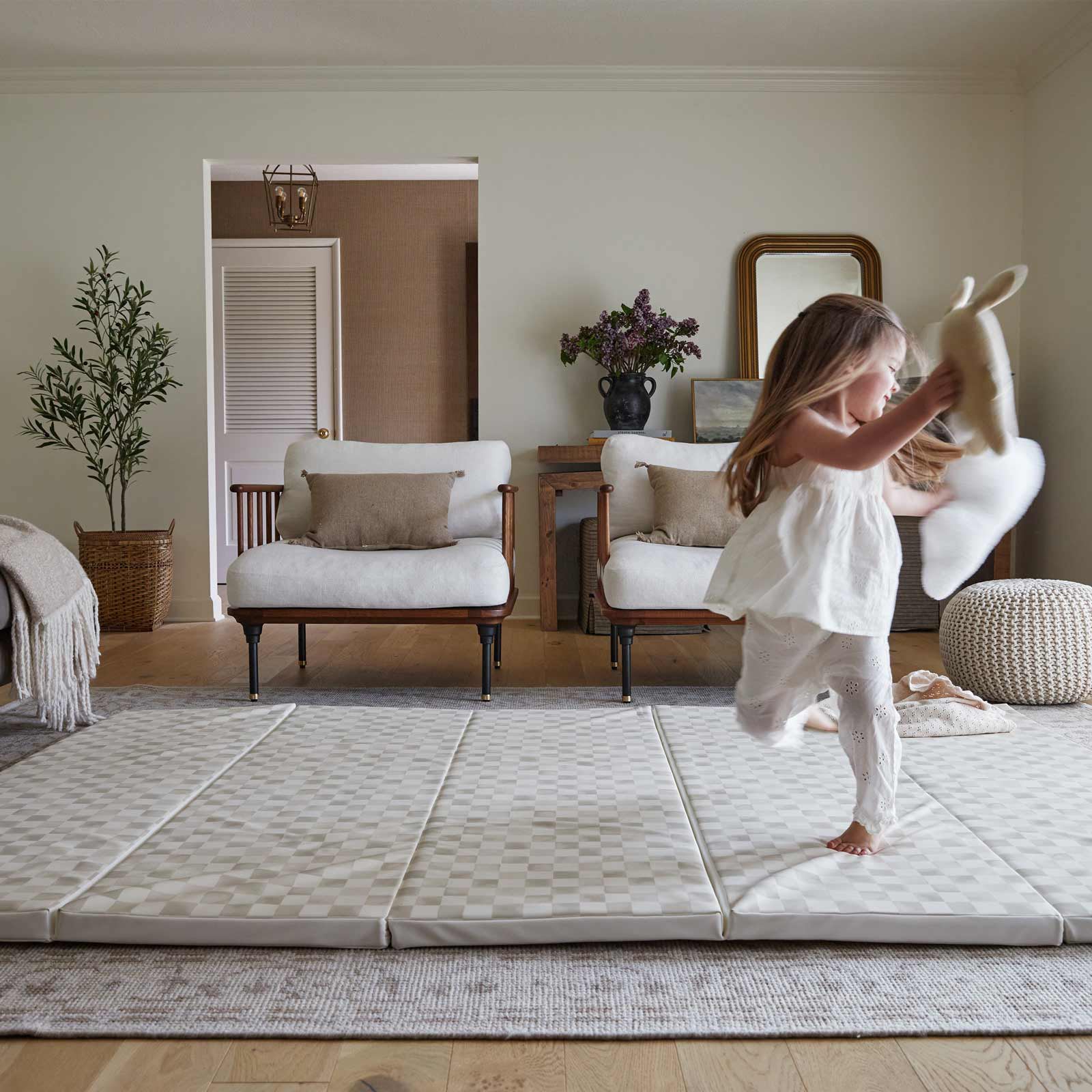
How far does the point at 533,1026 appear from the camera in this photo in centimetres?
115

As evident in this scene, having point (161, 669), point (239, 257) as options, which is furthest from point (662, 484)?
point (239, 257)

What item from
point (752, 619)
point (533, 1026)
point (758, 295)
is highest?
point (758, 295)

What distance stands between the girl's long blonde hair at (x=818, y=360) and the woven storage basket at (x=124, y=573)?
3.50 metres

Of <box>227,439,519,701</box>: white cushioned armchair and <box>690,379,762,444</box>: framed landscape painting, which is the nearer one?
<box>227,439,519,701</box>: white cushioned armchair

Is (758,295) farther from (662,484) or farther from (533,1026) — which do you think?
(533,1026)

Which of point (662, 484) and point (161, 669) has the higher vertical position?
point (662, 484)

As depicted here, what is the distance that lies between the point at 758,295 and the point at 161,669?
315cm

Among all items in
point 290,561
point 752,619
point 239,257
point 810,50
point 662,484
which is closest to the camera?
point 752,619

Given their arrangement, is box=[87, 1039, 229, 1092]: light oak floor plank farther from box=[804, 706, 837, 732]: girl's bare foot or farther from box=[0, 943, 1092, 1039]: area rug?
box=[804, 706, 837, 732]: girl's bare foot

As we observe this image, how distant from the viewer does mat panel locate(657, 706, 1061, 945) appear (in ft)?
4.36

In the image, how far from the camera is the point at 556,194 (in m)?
4.79

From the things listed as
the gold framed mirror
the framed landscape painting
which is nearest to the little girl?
the framed landscape painting

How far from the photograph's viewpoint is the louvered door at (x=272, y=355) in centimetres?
625

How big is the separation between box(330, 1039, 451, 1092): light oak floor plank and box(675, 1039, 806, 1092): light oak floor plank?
27 centimetres
